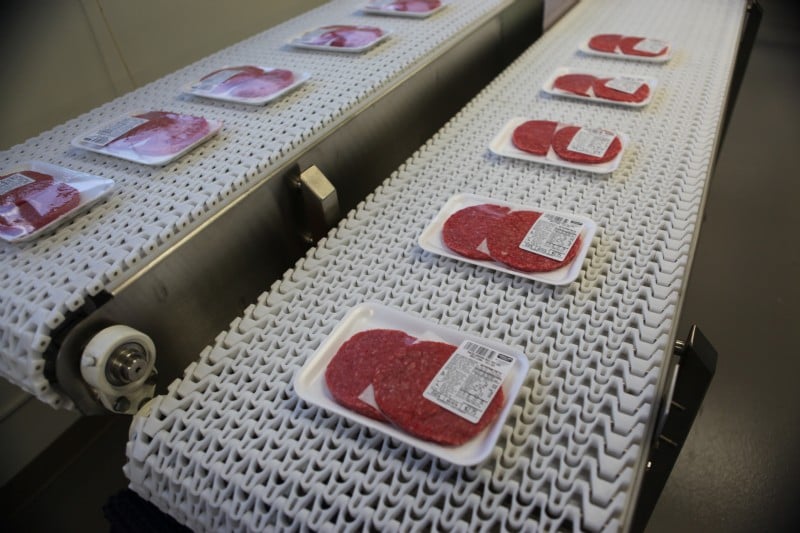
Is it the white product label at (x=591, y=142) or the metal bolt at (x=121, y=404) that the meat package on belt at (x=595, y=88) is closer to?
the white product label at (x=591, y=142)

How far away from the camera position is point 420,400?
55cm

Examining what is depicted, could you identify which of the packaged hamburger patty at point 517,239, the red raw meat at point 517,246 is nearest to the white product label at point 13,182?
the packaged hamburger patty at point 517,239

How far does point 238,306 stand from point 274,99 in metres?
0.48

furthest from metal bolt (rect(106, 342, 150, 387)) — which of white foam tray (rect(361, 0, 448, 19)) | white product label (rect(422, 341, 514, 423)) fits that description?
white foam tray (rect(361, 0, 448, 19))

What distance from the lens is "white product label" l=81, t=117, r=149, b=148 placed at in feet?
3.09

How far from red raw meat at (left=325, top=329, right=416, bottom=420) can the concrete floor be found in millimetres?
875

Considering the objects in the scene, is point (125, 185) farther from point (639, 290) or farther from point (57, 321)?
point (639, 290)

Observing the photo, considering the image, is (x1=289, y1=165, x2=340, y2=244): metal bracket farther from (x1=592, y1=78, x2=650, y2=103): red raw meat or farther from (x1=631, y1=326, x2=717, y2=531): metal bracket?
(x1=592, y1=78, x2=650, y2=103): red raw meat

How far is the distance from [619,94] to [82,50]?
1.40 m

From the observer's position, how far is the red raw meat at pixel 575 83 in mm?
1178

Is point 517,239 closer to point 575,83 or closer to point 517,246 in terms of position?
point 517,246

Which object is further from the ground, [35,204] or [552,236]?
[35,204]

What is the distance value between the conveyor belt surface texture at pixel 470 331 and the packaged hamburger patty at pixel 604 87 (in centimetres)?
13

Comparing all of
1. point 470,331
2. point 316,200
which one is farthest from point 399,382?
point 316,200
